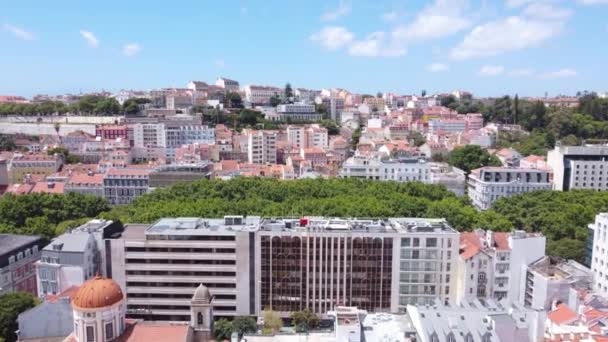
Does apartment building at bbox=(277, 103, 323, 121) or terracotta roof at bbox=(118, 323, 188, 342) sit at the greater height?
apartment building at bbox=(277, 103, 323, 121)

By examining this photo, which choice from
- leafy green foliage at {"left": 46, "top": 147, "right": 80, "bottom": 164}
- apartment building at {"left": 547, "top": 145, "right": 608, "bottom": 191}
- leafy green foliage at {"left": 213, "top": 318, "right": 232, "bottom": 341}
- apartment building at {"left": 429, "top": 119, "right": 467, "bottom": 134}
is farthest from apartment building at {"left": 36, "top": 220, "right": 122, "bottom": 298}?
apartment building at {"left": 429, "top": 119, "right": 467, "bottom": 134}

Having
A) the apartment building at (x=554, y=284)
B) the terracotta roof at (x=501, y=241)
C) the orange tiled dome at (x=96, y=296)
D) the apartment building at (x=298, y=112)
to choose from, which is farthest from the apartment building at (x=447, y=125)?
the orange tiled dome at (x=96, y=296)

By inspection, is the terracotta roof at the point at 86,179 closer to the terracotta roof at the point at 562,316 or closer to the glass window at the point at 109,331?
the glass window at the point at 109,331

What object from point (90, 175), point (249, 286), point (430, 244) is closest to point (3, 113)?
point (90, 175)

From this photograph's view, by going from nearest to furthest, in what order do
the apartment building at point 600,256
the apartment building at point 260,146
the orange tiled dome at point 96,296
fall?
the orange tiled dome at point 96,296, the apartment building at point 600,256, the apartment building at point 260,146

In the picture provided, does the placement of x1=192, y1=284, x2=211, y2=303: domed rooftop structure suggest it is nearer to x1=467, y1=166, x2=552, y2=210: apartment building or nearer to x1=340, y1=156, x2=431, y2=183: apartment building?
x1=467, y1=166, x2=552, y2=210: apartment building

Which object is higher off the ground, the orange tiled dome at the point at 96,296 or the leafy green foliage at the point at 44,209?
the orange tiled dome at the point at 96,296
